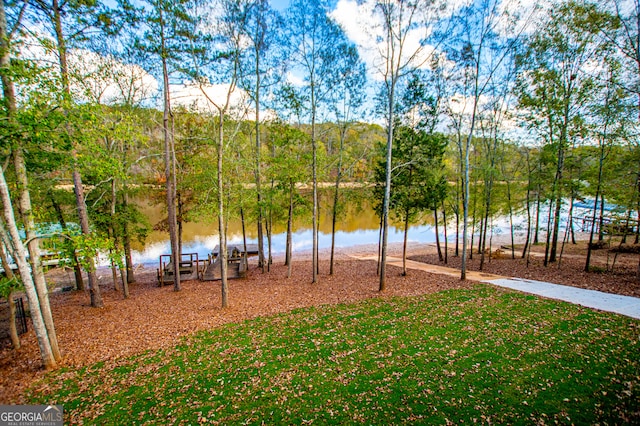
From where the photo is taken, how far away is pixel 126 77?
37.3 feet

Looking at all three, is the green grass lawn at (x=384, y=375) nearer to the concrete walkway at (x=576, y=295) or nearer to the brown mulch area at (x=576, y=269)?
the concrete walkway at (x=576, y=295)

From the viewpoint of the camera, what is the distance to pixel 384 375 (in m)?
5.29

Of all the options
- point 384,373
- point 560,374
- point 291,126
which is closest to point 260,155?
point 291,126

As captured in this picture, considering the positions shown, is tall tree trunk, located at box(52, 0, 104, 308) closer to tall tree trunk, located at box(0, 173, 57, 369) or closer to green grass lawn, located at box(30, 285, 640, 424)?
tall tree trunk, located at box(0, 173, 57, 369)

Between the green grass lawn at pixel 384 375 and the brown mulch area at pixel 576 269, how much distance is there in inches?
173

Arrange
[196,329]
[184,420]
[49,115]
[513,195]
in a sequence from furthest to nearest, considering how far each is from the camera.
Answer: [513,195] → [196,329] → [49,115] → [184,420]

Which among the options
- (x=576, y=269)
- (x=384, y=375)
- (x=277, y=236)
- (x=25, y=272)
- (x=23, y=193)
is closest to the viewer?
(x=25, y=272)

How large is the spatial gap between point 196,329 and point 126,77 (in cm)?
1115

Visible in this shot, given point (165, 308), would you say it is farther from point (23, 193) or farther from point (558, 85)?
point (558, 85)

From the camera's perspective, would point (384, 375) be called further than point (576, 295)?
No

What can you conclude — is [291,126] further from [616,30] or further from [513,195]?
[513,195]

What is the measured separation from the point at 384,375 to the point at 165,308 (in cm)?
880

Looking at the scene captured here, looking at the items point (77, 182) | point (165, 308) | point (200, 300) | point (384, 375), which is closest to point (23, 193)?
point (77, 182)

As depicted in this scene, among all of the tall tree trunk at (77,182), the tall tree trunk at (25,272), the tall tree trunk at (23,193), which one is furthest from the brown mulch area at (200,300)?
the tall tree trunk at (23,193)
